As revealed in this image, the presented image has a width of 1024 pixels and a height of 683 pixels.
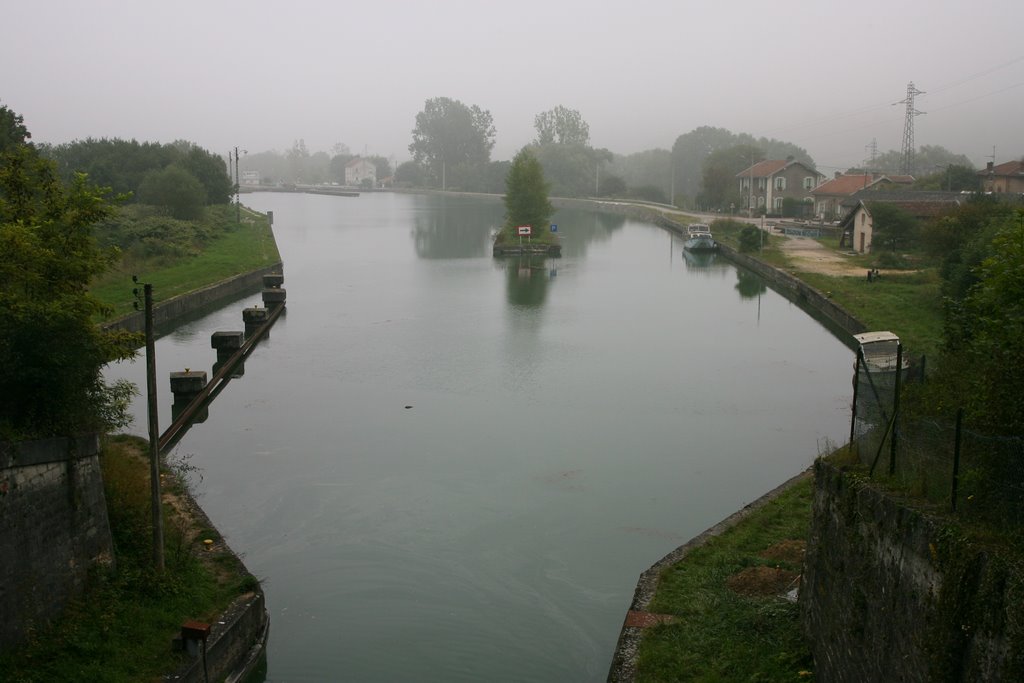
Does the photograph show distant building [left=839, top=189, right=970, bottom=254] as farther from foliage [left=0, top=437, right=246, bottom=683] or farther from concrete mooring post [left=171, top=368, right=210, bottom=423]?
foliage [left=0, top=437, right=246, bottom=683]

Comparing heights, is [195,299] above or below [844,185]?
below

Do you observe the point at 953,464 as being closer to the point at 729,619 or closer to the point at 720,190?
the point at 729,619

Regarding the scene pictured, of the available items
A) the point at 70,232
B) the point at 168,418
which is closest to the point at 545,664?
the point at 70,232

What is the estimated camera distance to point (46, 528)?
6.28m

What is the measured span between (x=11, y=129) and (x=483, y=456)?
17.5 m

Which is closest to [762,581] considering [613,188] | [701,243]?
[701,243]

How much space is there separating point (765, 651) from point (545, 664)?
6.31ft

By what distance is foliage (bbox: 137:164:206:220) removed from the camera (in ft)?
121

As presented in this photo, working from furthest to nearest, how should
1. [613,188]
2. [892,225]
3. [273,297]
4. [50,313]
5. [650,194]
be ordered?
1. [613,188]
2. [650,194]
3. [892,225]
4. [273,297]
5. [50,313]

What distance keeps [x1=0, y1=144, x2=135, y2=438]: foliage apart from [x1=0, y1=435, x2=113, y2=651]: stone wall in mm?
208

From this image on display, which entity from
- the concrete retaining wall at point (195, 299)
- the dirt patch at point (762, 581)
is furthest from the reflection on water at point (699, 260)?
the dirt patch at point (762, 581)

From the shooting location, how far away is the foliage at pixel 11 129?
21.3 metres

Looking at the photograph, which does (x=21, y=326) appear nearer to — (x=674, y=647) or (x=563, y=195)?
(x=674, y=647)

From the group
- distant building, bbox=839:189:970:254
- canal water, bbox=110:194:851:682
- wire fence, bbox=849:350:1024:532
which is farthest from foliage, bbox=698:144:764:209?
wire fence, bbox=849:350:1024:532
